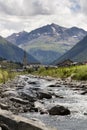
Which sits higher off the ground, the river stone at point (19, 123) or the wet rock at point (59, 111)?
the river stone at point (19, 123)

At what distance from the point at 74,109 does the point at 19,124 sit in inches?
1391

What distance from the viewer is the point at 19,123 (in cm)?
3425

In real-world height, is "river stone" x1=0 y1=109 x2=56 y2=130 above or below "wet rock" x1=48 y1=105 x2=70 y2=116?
above

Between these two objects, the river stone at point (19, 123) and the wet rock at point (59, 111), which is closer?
the river stone at point (19, 123)

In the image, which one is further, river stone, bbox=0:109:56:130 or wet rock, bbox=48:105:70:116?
wet rock, bbox=48:105:70:116

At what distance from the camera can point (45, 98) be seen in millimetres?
90312

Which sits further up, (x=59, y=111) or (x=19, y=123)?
(x=19, y=123)

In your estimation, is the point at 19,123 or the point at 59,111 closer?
the point at 19,123

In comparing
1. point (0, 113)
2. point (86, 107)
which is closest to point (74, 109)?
point (86, 107)

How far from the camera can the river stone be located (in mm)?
32778

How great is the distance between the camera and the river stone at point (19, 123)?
3278 centimetres

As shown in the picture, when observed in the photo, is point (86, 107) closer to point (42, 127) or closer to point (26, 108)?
point (26, 108)

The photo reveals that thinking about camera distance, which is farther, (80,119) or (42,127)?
(80,119)

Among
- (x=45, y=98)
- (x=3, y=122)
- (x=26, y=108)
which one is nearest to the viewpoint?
(x=3, y=122)
